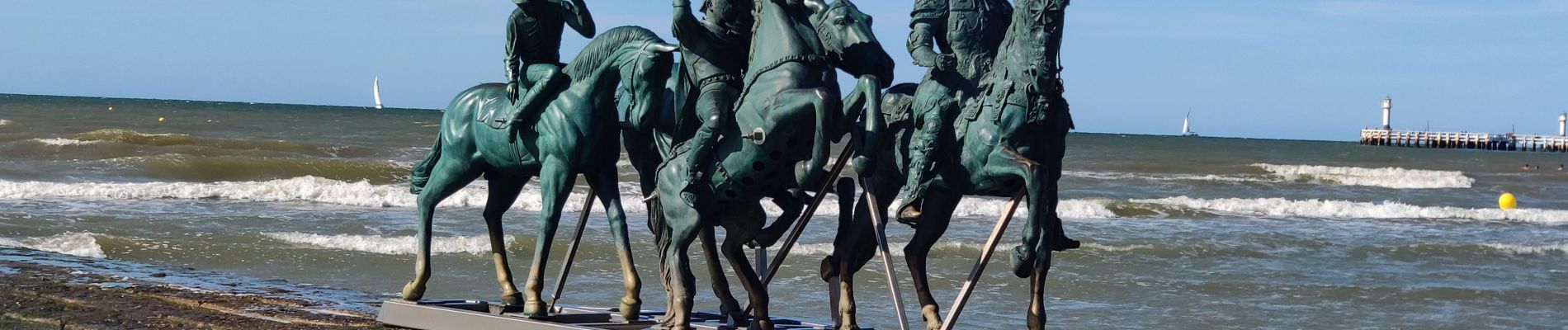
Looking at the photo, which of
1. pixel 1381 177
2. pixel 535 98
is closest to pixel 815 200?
pixel 535 98

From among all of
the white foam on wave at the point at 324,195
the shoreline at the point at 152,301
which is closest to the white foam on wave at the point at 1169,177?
the white foam on wave at the point at 324,195

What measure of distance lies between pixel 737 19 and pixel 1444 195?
31.4 meters

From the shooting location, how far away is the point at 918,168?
24.2 ft

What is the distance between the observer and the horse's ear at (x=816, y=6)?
7250 mm

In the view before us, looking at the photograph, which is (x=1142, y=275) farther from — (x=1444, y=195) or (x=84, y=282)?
(x=1444, y=195)

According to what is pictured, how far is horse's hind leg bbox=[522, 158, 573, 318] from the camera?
7988mm

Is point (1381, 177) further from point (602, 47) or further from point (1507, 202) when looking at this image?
point (602, 47)

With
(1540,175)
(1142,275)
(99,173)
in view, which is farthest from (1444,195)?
(99,173)

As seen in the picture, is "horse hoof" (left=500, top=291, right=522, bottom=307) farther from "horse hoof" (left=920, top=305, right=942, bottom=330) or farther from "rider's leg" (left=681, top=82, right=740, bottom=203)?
"horse hoof" (left=920, top=305, right=942, bottom=330)

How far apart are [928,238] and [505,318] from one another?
2.07 metres

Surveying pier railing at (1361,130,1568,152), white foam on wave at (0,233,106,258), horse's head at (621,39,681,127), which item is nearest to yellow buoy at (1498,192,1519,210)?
white foam on wave at (0,233,106,258)

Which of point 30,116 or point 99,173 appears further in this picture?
point 30,116

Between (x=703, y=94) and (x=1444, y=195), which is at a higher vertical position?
(x=703, y=94)

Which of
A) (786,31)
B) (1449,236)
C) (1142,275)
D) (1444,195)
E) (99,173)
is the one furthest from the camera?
(1444,195)
